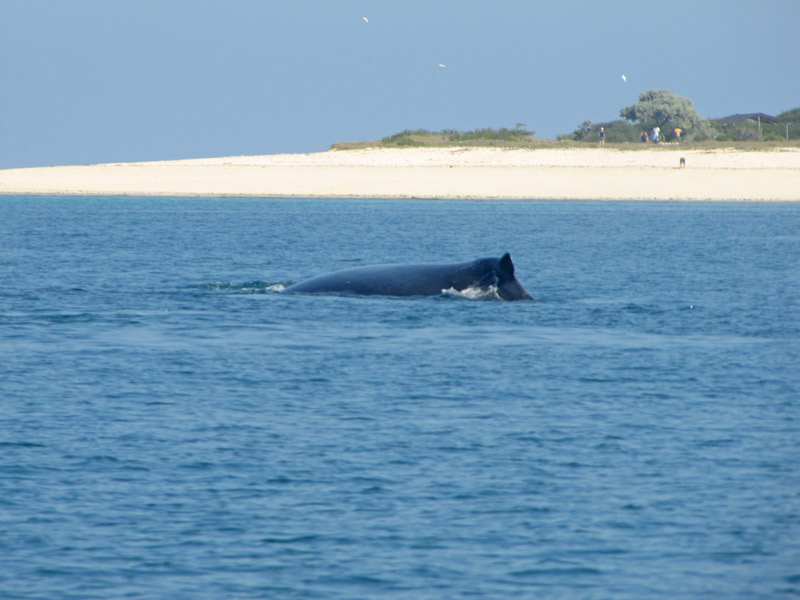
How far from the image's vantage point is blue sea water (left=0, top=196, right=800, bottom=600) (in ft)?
23.7

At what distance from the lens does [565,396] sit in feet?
39.6

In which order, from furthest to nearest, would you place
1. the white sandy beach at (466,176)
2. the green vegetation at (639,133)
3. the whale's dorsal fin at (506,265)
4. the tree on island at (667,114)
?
the tree on island at (667,114) < the green vegetation at (639,133) < the white sandy beach at (466,176) < the whale's dorsal fin at (506,265)

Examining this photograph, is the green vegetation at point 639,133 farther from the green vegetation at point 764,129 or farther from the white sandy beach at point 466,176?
the white sandy beach at point 466,176

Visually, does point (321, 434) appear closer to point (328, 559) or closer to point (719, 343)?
point (328, 559)

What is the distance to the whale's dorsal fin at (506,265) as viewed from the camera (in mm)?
17369

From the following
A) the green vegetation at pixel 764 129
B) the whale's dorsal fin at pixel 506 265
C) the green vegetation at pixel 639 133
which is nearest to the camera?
the whale's dorsal fin at pixel 506 265

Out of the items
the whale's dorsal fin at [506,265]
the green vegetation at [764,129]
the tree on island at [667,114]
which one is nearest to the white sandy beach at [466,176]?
the green vegetation at [764,129]

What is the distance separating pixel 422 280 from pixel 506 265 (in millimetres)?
1864

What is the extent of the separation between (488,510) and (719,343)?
8.16 meters

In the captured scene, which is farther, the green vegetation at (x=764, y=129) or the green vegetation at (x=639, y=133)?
the green vegetation at (x=764, y=129)

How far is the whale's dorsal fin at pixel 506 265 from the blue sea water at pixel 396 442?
688mm

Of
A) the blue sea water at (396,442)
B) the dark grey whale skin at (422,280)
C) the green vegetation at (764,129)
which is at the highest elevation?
the green vegetation at (764,129)

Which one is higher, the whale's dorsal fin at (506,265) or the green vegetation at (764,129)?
the green vegetation at (764,129)

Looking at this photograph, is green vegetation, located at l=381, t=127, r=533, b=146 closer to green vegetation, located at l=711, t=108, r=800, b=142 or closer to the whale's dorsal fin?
green vegetation, located at l=711, t=108, r=800, b=142
